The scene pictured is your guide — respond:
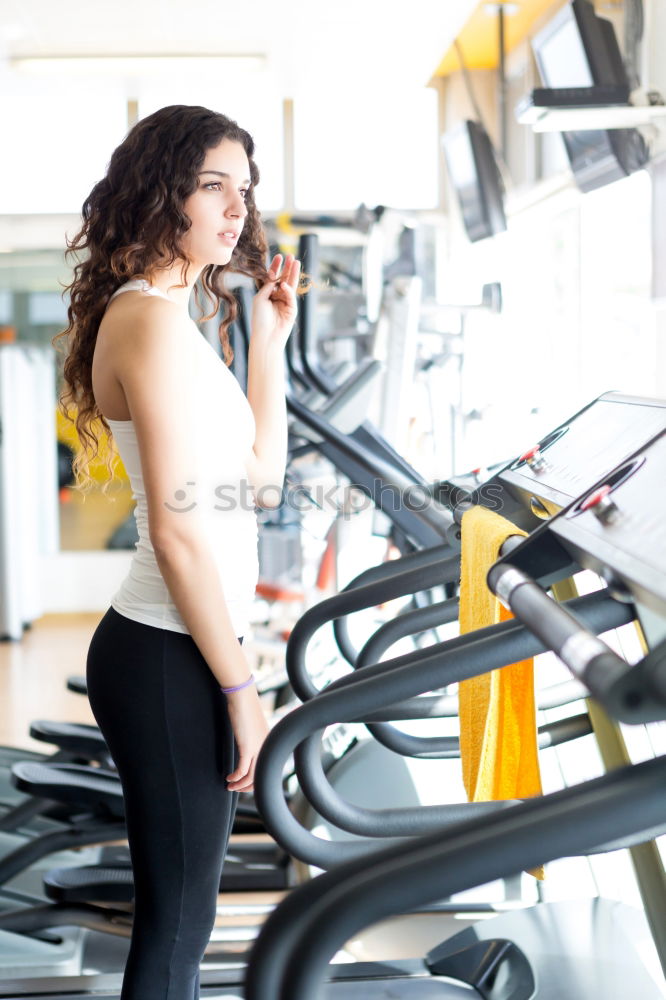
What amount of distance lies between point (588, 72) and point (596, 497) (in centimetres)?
218

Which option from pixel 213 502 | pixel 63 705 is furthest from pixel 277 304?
pixel 63 705

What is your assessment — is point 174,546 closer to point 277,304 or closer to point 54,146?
point 277,304

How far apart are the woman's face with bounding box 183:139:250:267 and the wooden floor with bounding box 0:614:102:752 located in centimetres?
313

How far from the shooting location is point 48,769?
2.52 m

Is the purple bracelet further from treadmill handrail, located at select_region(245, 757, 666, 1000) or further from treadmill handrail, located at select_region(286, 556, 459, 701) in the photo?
treadmill handrail, located at select_region(245, 757, 666, 1000)

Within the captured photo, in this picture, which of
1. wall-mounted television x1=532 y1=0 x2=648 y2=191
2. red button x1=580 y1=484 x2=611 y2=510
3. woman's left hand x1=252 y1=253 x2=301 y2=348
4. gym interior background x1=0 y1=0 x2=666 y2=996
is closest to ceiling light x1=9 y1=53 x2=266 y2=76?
gym interior background x1=0 y1=0 x2=666 y2=996

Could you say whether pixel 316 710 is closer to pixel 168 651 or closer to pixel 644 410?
pixel 168 651

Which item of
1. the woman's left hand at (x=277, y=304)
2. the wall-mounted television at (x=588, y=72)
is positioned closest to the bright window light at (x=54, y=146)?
the wall-mounted television at (x=588, y=72)

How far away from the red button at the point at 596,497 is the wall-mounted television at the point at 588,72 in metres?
2.04

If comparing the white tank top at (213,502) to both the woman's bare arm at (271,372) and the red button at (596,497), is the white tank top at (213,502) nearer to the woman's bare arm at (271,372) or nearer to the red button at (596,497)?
the woman's bare arm at (271,372)

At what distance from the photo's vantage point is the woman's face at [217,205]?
52.2 inches

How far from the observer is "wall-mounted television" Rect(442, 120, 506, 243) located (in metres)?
3.84

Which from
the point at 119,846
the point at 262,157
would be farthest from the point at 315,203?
the point at 119,846

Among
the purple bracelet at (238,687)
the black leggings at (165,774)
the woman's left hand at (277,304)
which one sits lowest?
the black leggings at (165,774)
